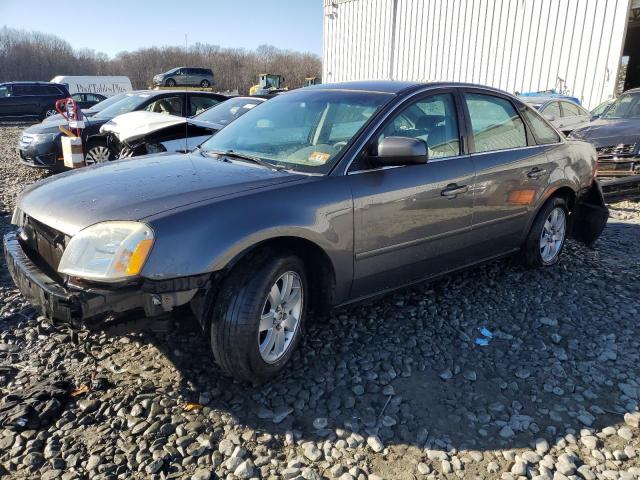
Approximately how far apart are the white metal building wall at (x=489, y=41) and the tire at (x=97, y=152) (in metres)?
14.4

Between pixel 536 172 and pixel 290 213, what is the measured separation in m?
2.51

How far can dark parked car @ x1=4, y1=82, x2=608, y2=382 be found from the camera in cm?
227

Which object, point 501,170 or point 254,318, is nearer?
point 254,318

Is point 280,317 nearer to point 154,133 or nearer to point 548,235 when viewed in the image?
point 548,235

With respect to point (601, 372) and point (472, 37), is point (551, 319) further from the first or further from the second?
point (472, 37)

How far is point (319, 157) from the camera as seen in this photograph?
299 cm

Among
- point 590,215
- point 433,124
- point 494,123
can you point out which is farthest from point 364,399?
point 590,215

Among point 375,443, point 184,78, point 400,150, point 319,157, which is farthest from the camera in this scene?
point 184,78

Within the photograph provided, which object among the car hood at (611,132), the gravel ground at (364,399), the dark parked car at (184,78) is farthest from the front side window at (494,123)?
the dark parked car at (184,78)

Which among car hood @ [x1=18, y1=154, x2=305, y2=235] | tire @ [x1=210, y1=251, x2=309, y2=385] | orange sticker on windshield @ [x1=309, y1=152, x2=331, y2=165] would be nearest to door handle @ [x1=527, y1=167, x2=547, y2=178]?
orange sticker on windshield @ [x1=309, y1=152, x2=331, y2=165]

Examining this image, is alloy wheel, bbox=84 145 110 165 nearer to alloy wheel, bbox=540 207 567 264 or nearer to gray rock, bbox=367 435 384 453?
alloy wheel, bbox=540 207 567 264

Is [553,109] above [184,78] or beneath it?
beneath

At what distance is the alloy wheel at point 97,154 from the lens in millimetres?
8047

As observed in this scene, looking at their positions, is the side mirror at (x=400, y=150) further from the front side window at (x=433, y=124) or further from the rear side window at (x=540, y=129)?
the rear side window at (x=540, y=129)
